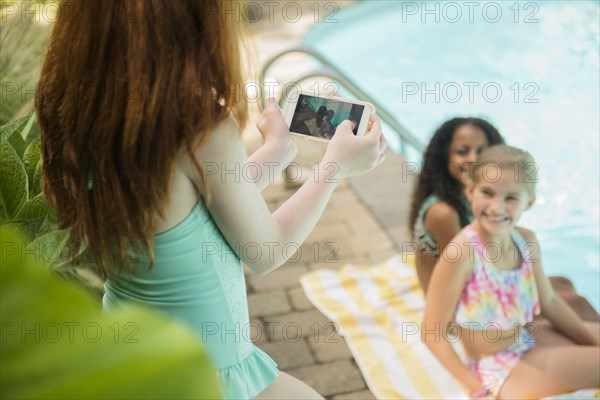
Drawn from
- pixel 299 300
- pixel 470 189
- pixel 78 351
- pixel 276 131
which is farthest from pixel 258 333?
pixel 78 351

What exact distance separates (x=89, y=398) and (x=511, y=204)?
205 cm

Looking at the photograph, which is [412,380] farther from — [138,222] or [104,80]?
[104,80]

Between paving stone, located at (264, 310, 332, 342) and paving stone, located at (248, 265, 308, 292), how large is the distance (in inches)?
8.3

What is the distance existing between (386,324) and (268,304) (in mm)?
446

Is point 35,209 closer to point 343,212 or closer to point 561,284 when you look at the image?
point 561,284

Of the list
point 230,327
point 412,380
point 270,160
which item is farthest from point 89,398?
point 412,380

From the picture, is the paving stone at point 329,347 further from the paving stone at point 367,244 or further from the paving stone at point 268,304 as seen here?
the paving stone at point 367,244

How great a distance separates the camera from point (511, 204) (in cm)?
226

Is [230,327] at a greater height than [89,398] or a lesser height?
lesser

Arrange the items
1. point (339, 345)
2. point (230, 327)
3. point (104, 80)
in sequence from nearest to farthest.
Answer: point (104, 80), point (230, 327), point (339, 345)

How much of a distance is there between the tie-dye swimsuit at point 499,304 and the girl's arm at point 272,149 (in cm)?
97

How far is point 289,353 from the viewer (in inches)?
103

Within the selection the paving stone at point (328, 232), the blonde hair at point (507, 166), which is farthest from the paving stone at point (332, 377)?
the paving stone at point (328, 232)

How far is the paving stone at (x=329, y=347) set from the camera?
258 centimetres
